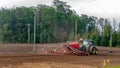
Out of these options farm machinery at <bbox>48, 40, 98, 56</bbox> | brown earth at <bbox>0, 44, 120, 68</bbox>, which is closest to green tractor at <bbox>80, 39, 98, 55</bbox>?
farm machinery at <bbox>48, 40, 98, 56</bbox>

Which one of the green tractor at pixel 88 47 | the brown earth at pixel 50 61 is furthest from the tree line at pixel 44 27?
the brown earth at pixel 50 61

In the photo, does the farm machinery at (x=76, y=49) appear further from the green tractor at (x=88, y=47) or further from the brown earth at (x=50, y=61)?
the brown earth at (x=50, y=61)

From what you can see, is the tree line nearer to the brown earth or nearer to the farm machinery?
the farm machinery

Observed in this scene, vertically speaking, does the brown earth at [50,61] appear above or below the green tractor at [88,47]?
below

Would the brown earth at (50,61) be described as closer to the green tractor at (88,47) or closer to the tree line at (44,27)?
the green tractor at (88,47)

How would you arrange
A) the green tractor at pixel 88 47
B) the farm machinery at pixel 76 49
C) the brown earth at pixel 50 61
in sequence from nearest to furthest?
the brown earth at pixel 50 61 → the farm machinery at pixel 76 49 → the green tractor at pixel 88 47

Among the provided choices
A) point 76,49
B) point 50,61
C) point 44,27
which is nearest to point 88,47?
point 76,49

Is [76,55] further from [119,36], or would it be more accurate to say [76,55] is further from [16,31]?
[16,31]

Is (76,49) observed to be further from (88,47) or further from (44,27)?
(44,27)

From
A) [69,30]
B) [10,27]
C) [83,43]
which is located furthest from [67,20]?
[83,43]

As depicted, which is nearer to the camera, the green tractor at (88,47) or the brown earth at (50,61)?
the brown earth at (50,61)

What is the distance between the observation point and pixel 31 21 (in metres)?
97.4

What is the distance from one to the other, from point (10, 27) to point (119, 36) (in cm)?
3181

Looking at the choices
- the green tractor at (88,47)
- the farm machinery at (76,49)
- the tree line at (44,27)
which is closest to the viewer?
the farm machinery at (76,49)
